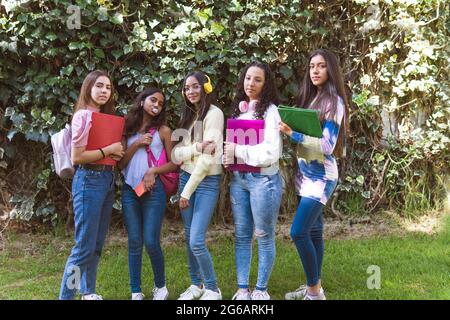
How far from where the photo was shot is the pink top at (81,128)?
289 cm

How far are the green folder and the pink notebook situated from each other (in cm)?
16

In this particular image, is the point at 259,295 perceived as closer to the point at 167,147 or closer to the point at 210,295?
the point at 210,295

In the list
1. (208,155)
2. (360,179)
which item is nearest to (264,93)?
(208,155)

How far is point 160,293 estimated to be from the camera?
3252 mm

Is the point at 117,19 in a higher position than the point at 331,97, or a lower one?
higher

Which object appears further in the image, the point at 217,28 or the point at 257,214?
the point at 217,28

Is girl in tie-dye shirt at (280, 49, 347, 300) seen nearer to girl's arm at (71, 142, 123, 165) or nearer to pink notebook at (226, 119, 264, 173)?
pink notebook at (226, 119, 264, 173)

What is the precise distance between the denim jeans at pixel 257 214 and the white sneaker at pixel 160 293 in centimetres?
50

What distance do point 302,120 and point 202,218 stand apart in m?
0.80

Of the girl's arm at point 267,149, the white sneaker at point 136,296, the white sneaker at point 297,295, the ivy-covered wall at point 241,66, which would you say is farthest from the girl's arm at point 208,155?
the ivy-covered wall at point 241,66

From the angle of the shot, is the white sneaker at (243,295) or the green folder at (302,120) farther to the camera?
the white sneaker at (243,295)

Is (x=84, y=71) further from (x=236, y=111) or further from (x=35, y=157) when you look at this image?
(x=236, y=111)

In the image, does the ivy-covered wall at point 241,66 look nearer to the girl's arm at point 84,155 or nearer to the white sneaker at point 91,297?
the girl's arm at point 84,155

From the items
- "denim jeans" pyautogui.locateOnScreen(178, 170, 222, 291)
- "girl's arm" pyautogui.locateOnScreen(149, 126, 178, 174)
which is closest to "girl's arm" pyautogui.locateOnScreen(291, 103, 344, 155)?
"denim jeans" pyautogui.locateOnScreen(178, 170, 222, 291)
